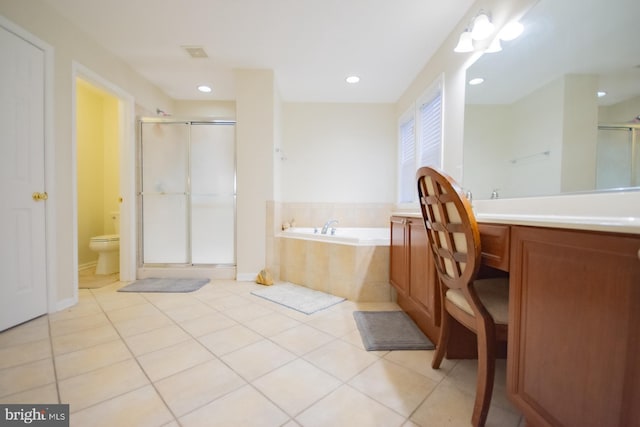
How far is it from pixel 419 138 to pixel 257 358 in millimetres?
2658

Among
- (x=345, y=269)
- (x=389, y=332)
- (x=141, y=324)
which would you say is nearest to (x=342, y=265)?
(x=345, y=269)

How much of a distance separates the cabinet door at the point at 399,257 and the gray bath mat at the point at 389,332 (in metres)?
0.22

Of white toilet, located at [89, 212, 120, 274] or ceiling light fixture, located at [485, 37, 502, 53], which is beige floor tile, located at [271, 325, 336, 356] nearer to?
ceiling light fixture, located at [485, 37, 502, 53]

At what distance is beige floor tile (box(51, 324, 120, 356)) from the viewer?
1459mm

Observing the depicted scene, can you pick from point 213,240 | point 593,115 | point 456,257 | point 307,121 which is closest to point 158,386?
point 456,257

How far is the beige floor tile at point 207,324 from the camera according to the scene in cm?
169

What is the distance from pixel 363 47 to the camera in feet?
7.73

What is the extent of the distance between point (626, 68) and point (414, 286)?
1388 millimetres

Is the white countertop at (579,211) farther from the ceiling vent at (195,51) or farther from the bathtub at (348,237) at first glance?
the ceiling vent at (195,51)

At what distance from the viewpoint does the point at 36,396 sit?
108cm

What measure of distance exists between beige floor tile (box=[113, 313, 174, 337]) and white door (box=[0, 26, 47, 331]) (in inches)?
26.2

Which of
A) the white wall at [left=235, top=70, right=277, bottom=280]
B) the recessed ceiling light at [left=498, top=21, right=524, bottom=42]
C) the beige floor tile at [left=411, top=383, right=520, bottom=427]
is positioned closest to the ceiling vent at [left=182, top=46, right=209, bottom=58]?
the white wall at [left=235, top=70, right=277, bottom=280]

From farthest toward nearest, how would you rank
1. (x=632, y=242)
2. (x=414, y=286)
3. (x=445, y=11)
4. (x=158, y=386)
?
(x=445, y=11) < (x=414, y=286) < (x=158, y=386) < (x=632, y=242)

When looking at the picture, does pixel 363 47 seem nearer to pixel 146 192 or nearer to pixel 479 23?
pixel 479 23
